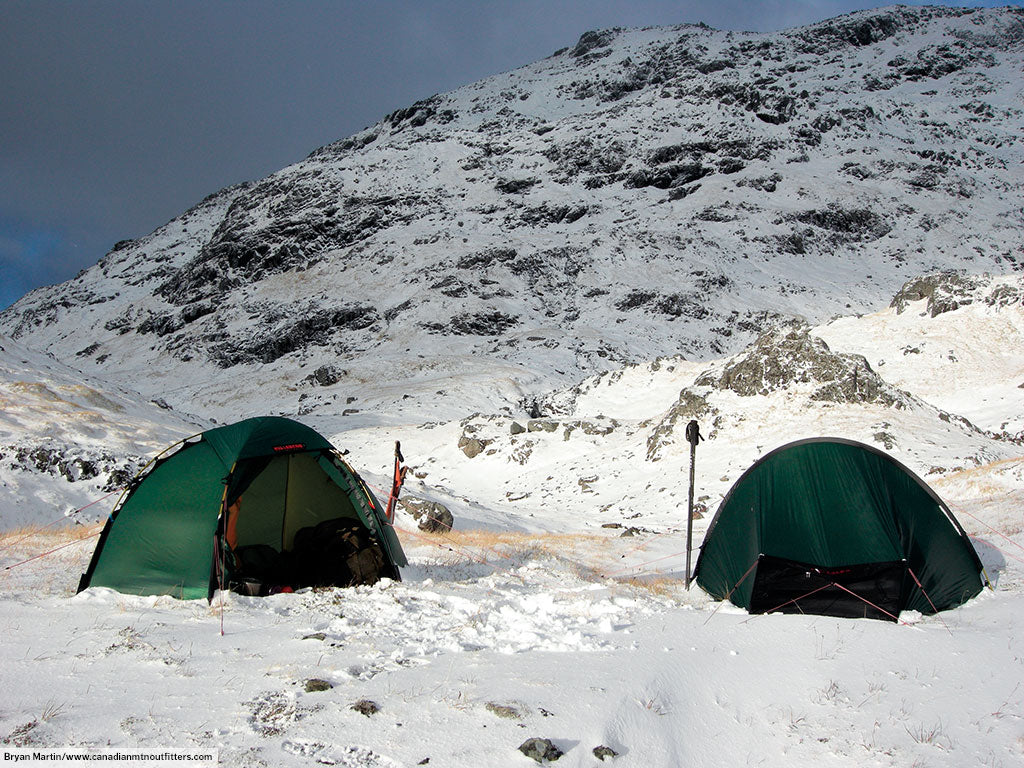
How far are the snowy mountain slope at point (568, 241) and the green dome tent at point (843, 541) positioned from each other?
34.3m

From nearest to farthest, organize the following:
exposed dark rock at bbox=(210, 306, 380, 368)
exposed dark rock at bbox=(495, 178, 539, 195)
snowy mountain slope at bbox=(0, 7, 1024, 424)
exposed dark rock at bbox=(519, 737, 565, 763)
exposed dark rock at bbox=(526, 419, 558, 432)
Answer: exposed dark rock at bbox=(519, 737, 565, 763) < exposed dark rock at bbox=(526, 419, 558, 432) < snowy mountain slope at bbox=(0, 7, 1024, 424) < exposed dark rock at bbox=(210, 306, 380, 368) < exposed dark rock at bbox=(495, 178, 539, 195)

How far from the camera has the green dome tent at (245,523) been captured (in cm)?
675


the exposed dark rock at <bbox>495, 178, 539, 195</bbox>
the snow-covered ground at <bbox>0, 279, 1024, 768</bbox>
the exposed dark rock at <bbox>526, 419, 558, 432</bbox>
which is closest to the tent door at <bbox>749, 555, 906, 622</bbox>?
the snow-covered ground at <bbox>0, 279, 1024, 768</bbox>

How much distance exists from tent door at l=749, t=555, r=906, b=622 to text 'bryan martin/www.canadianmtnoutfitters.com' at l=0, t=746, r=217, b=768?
5924 millimetres

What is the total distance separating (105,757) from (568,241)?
82.6 meters

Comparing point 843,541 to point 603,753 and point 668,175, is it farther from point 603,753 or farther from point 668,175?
point 668,175

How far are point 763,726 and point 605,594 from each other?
11.3ft

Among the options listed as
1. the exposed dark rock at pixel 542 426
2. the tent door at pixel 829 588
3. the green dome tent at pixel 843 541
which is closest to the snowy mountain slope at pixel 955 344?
the exposed dark rock at pixel 542 426

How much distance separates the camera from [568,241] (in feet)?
271

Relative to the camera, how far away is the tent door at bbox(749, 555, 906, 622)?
699 cm

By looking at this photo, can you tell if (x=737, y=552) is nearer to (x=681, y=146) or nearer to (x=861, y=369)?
(x=861, y=369)

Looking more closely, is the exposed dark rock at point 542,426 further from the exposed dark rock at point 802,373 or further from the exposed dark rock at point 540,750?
the exposed dark rock at point 540,750

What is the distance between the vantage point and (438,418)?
3969 cm

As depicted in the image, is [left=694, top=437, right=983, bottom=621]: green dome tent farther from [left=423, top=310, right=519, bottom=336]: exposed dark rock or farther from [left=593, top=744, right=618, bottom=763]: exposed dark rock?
[left=423, top=310, right=519, bottom=336]: exposed dark rock
